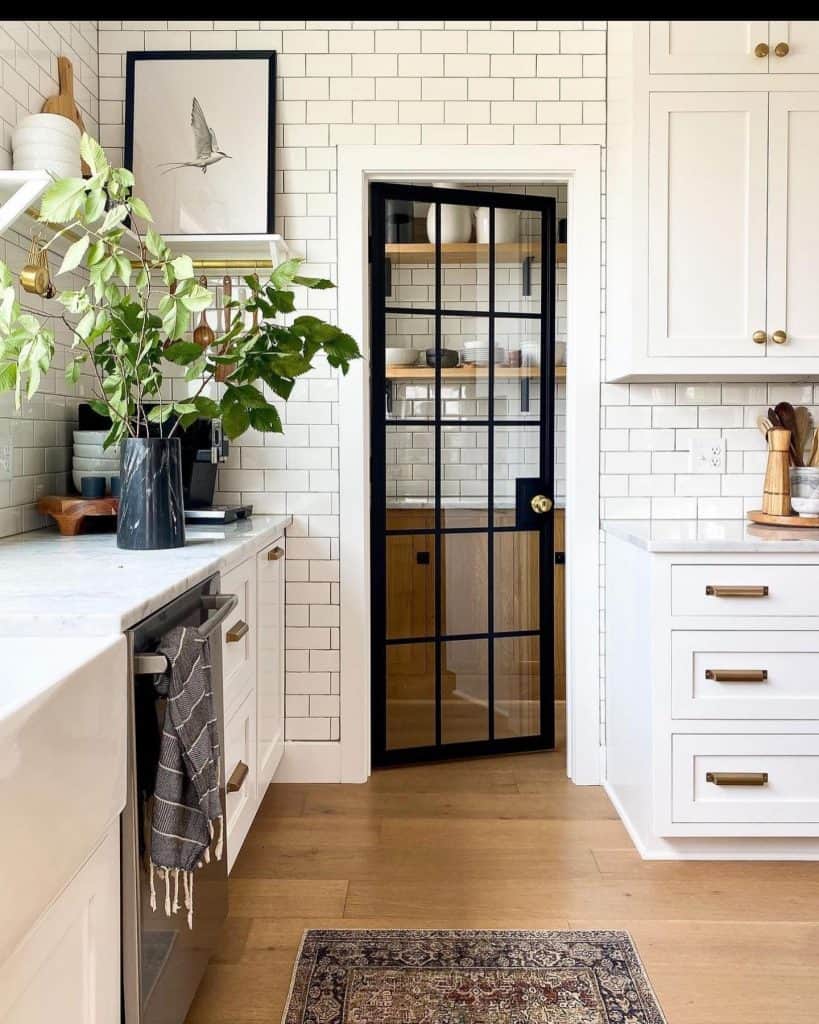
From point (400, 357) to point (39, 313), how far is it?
1.26 metres

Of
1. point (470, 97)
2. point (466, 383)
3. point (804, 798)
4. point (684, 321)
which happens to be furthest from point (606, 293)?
point (804, 798)

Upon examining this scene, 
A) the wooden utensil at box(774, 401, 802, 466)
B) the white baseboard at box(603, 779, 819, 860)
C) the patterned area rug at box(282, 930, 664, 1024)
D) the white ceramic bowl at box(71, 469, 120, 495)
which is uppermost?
the wooden utensil at box(774, 401, 802, 466)

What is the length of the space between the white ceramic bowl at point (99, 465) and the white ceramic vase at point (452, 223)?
1.43 m

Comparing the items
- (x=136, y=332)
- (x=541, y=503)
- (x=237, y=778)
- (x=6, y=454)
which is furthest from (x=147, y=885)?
(x=541, y=503)

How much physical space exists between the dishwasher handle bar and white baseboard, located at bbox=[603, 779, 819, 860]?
1.49 metres

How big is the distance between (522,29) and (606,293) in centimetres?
94

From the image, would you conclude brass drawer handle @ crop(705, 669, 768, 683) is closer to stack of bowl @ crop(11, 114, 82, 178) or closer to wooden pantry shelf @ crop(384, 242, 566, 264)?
wooden pantry shelf @ crop(384, 242, 566, 264)

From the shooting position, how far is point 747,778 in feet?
8.33

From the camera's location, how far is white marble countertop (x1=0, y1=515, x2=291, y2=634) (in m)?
1.32

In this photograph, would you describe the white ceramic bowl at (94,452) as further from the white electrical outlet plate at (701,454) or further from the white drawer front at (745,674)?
the white electrical outlet plate at (701,454)

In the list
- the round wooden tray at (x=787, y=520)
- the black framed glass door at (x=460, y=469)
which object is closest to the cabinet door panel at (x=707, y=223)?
the round wooden tray at (x=787, y=520)

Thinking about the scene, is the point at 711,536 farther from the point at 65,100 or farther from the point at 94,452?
the point at 65,100

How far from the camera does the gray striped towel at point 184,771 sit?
1437mm

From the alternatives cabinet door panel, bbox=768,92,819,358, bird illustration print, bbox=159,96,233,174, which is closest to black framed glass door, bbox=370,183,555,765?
bird illustration print, bbox=159,96,233,174
